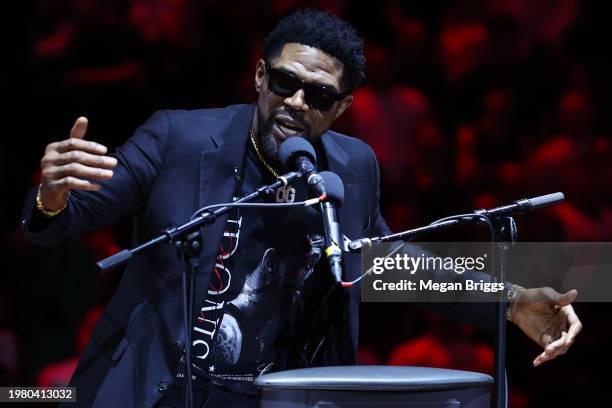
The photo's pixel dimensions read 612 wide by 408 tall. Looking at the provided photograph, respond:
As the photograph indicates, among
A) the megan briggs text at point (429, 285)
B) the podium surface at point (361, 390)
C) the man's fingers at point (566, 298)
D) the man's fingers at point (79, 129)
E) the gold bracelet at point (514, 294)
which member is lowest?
the podium surface at point (361, 390)

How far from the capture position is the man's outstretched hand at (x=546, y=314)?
2143mm

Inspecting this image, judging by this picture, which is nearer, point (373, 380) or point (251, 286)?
Answer: point (373, 380)

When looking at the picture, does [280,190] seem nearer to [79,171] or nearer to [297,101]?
[297,101]

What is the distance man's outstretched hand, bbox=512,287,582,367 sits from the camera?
214cm

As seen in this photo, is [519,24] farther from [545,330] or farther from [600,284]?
[545,330]

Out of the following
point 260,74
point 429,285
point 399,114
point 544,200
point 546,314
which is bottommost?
point 546,314

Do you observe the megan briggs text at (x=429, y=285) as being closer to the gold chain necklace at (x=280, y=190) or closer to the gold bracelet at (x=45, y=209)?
the gold chain necklace at (x=280, y=190)

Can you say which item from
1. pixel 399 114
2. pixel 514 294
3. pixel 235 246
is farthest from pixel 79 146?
pixel 399 114

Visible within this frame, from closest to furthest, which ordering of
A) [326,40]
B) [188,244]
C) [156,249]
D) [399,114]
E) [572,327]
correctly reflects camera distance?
[188,244] < [572,327] < [156,249] < [326,40] < [399,114]

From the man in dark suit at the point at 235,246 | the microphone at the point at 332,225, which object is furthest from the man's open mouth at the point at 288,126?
the microphone at the point at 332,225

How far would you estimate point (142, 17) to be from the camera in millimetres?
3520

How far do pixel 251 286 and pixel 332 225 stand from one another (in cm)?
59

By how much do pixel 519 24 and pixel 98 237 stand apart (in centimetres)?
196

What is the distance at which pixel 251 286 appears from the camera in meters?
2.33
